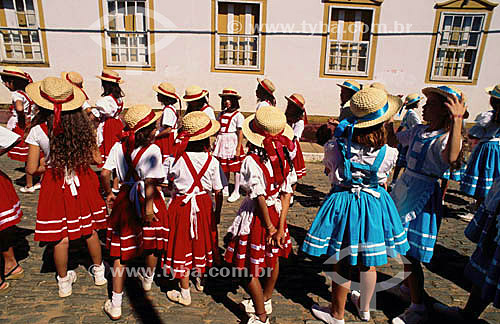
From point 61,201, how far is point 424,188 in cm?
307

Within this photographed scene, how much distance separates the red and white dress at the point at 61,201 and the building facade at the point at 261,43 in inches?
303

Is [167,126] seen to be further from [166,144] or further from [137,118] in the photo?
[137,118]

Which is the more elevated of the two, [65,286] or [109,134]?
[109,134]

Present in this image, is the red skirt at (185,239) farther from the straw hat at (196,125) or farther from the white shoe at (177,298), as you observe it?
the straw hat at (196,125)

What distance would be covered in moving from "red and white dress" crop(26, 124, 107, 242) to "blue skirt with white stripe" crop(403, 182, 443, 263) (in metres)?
2.86

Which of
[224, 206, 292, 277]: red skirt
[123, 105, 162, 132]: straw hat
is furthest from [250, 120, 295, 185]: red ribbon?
[123, 105, 162, 132]: straw hat

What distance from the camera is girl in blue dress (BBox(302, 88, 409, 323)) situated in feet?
7.72

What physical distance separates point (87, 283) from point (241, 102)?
7.84 m

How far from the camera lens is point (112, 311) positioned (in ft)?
9.12

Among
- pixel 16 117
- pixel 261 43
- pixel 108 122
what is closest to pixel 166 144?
pixel 108 122

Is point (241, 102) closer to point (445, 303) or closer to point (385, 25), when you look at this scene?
point (385, 25)

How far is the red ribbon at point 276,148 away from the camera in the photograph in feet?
8.04

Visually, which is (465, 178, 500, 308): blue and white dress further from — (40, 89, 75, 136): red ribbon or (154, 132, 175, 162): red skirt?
(154, 132, 175, 162): red skirt

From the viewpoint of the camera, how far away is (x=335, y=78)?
10125 millimetres
